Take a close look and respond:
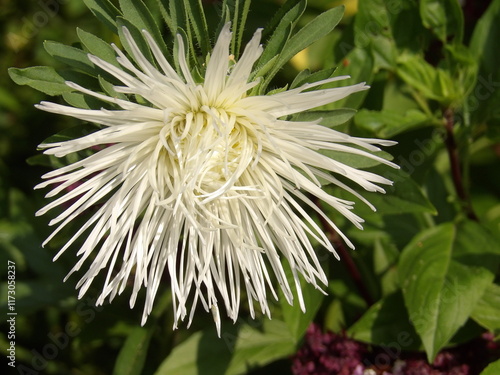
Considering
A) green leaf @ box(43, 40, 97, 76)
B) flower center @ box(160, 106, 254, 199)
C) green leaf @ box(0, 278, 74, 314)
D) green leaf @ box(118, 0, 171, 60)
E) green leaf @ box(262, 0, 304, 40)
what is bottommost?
flower center @ box(160, 106, 254, 199)

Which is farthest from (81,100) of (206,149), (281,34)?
(281,34)

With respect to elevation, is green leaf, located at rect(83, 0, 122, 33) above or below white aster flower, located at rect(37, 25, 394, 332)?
above

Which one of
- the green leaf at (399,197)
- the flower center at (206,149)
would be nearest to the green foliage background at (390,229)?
the green leaf at (399,197)

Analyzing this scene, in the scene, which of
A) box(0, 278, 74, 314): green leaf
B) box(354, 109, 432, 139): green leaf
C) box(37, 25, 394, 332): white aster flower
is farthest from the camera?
box(0, 278, 74, 314): green leaf

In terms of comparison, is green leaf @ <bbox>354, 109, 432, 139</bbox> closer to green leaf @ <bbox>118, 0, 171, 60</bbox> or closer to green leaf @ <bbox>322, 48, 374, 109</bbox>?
green leaf @ <bbox>322, 48, 374, 109</bbox>

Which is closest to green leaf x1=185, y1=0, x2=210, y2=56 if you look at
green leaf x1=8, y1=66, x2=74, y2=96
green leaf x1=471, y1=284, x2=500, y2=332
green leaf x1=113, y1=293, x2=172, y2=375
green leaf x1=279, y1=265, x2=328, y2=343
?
green leaf x1=8, y1=66, x2=74, y2=96

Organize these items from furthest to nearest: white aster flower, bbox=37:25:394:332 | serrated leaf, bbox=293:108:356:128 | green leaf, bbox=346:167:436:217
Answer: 1. green leaf, bbox=346:167:436:217
2. serrated leaf, bbox=293:108:356:128
3. white aster flower, bbox=37:25:394:332

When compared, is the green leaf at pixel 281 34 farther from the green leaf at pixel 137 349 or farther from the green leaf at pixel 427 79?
the green leaf at pixel 137 349

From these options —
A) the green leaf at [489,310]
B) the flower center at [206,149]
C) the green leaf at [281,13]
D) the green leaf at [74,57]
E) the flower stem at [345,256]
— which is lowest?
the green leaf at [489,310]
